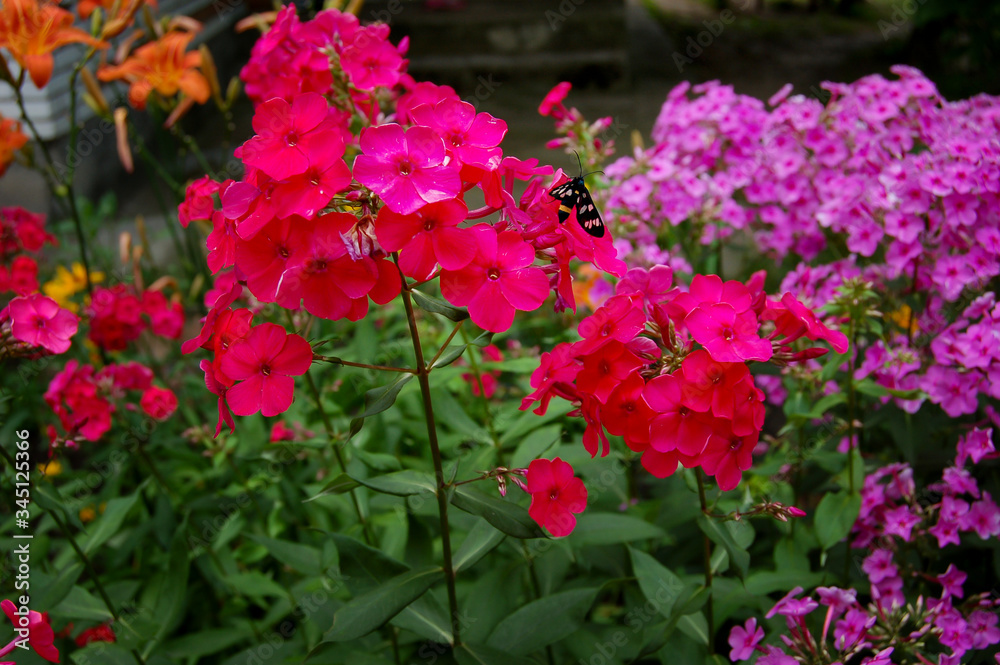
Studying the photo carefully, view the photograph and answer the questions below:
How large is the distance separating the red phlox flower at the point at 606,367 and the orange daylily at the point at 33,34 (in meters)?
1.66

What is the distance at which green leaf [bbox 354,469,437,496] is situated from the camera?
1.16 metres

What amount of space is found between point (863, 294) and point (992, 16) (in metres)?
4.13

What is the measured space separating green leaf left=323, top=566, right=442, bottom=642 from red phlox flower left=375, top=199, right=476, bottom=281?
569 millimetres

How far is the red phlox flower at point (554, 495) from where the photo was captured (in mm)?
1056

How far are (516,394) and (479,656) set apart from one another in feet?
3.62

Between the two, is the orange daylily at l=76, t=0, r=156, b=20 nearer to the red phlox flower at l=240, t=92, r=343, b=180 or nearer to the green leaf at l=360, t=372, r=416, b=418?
the red phlox flower at l=240, t=92, r=343, b=180

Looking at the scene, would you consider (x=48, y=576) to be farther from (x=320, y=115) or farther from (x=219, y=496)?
(x=320, y=115)

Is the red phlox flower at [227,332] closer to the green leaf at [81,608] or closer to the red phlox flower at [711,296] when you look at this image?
the red phlox flower at [711,296]

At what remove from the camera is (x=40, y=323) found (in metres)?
1.39

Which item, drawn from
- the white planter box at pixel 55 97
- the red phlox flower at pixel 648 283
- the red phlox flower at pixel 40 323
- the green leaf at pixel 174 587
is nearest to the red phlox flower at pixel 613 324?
the red phlox flower at pixel 648 283

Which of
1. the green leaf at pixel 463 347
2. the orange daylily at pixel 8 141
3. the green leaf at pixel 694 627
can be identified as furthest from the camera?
the orange daylily at pixel 8 141

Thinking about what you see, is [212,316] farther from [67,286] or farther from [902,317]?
[67,286]

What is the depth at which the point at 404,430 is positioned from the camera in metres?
1.98

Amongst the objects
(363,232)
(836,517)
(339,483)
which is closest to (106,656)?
(339,483)
